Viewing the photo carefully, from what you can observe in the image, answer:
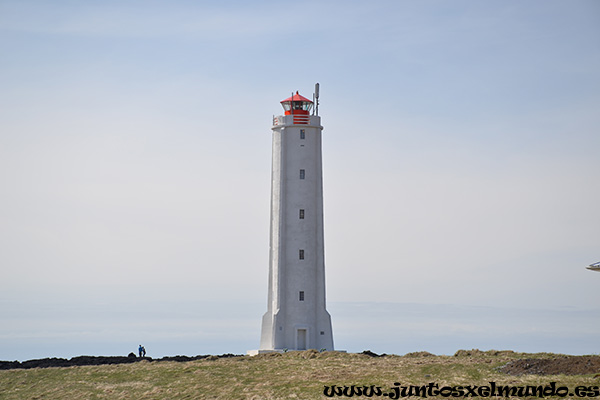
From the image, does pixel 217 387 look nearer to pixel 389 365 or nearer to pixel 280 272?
pixel 389 365

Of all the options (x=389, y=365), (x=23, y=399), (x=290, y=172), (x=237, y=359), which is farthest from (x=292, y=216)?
(x=23, y=399)

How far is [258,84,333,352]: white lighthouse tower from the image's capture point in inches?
2258

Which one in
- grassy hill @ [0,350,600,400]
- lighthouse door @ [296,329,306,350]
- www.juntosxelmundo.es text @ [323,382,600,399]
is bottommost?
www.juntosxelmundo.es text @ [323,382,600,399]

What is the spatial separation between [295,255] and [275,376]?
14.4 m

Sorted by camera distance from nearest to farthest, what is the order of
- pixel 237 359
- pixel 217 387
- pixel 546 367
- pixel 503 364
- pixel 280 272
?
pixel 546 367
pixel 503 364
pixel 217 387
pixel 237 359
pixel 280 272

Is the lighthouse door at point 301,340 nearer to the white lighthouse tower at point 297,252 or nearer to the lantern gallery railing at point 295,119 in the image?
the white lighthouse tower at point 297,252

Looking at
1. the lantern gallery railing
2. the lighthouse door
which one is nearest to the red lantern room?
the lantern gallery railing

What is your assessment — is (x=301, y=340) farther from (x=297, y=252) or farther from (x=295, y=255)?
(x=297, y=252)

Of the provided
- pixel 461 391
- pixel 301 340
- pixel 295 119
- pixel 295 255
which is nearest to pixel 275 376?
pixel 461 391

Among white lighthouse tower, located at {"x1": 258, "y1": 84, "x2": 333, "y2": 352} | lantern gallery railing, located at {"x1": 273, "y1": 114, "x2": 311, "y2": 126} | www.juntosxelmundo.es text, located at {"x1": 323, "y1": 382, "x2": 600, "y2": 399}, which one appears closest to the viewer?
www.juntosxelmundo.es text, located at {"x1": 323, "y1": 382, "x2": 600, "y2": 399}

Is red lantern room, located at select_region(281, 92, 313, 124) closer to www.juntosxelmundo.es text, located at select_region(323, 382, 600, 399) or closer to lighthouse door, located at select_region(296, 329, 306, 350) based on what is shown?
lighthouse door, located at select_region(296, 329, 306, 350)

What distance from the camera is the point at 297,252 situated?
5747 centimetres

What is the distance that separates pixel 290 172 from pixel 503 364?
73.0ft

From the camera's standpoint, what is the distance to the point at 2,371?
53625 millimetres
